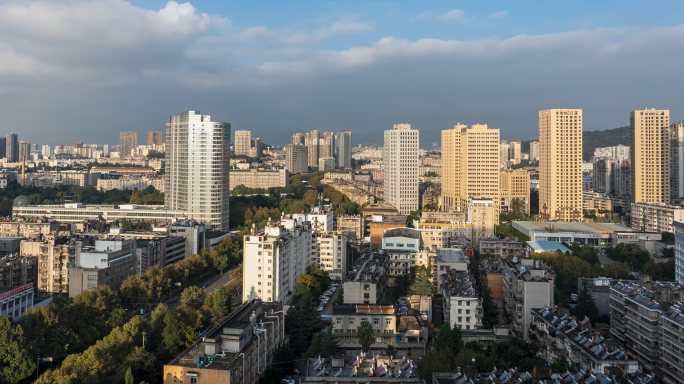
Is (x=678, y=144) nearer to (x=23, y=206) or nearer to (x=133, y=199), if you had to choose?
(x=133, y=199)

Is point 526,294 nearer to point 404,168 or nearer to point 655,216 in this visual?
point 655,216

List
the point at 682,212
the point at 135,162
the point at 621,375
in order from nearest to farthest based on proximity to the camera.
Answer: the point at 621,375 → the point at 682,212 → the point at 135,162

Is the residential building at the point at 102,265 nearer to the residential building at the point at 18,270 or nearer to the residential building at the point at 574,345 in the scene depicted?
the residential building at the point at 18,270

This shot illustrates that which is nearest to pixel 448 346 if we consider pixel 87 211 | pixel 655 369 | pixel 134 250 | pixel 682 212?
pixel 655 369

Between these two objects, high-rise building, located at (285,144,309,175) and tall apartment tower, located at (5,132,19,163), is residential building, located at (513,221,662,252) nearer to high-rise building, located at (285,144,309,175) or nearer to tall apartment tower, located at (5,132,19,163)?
high-rise building, located at (285,144,309,175)

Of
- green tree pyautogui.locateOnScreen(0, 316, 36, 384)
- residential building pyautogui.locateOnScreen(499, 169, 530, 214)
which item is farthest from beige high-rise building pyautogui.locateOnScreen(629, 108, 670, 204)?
green tree pyautogui.locateOnScreen(0, 316, 36, 384)

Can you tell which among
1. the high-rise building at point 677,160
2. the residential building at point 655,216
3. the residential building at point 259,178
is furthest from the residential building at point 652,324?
the residential building at point 259,178
